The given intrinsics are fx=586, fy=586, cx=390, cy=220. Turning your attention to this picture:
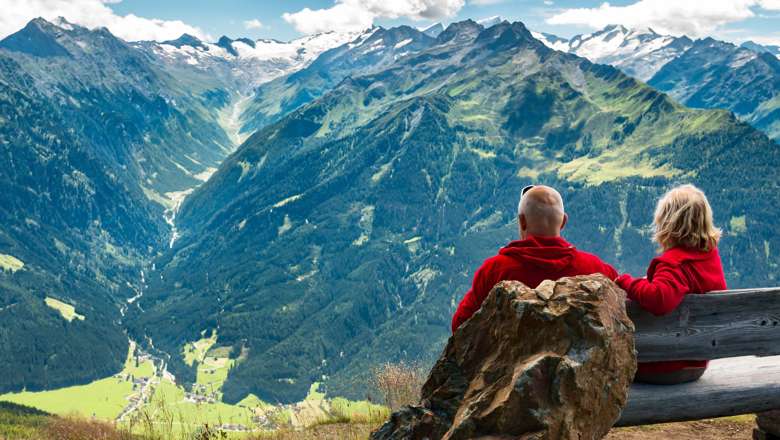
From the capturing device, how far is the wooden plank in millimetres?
7176

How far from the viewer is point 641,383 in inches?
312

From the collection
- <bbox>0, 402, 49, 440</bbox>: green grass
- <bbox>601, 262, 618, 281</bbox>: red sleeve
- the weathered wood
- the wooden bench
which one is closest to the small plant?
the weathered wood

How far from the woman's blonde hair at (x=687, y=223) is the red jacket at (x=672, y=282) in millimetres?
124

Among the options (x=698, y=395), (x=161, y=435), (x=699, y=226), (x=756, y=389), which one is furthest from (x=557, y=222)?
(x=161, y=435)

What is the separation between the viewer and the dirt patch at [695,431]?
1222 centimetres

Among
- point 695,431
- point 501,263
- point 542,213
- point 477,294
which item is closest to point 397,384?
point 477,294

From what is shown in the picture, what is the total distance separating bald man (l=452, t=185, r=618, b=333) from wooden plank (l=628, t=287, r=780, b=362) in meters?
0.88

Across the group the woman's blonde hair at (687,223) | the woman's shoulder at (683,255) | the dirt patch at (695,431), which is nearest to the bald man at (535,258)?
the woman's shoulder at (683,255)

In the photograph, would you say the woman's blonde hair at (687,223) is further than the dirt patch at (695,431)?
No

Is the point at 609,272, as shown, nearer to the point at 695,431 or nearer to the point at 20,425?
the point at 695,431

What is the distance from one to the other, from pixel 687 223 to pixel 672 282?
3.94ft

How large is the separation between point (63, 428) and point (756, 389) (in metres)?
12.3

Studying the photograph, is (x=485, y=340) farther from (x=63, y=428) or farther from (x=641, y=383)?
(x=63, y=428)

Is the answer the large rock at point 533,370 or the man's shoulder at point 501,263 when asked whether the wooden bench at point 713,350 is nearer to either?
the large rock at point 533,370
